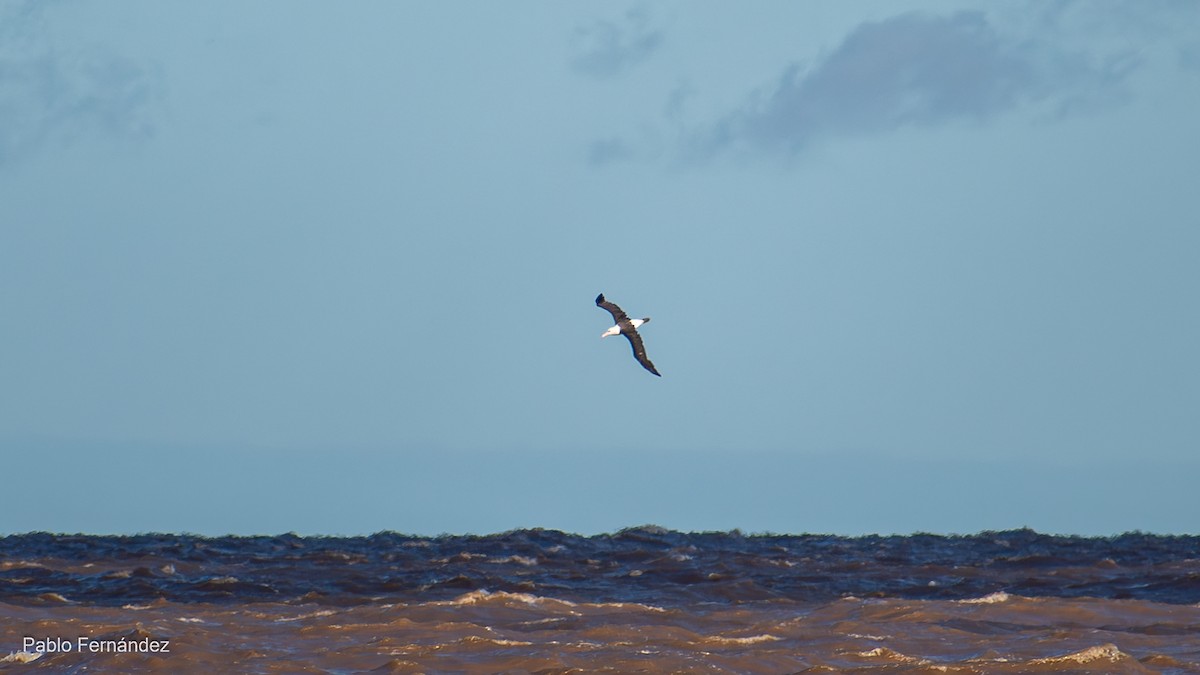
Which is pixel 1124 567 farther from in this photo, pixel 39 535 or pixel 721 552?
pixel 39 535

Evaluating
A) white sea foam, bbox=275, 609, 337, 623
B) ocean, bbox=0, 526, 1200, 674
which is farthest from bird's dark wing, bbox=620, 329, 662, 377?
white sea foam, bbox=275, 609, 337, 623

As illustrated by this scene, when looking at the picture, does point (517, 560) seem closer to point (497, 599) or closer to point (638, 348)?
point (497, 599)

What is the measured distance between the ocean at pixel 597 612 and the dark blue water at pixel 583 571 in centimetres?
9

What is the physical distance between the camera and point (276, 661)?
17.6 metres

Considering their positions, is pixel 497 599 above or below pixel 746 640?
above

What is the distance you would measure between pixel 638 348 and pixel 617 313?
0.68 metres

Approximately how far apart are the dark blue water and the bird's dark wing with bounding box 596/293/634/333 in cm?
464

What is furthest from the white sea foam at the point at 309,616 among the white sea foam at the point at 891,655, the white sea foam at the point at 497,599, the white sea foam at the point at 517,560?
the white sea foam at the point at 517,560

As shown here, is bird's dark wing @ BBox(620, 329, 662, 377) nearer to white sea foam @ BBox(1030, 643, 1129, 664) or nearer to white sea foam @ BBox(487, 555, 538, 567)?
white sea foam @ BBox(1030, 643, 1129, 664)

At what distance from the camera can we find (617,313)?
2383cm

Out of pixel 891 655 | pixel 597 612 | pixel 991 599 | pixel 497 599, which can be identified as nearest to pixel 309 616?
pixel 497 599

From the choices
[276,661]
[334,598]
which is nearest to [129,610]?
[334,598]

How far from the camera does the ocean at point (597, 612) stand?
1750 cm

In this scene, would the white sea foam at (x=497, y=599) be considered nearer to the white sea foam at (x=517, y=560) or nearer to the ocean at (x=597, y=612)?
the ocean at (x=597, y=612)
